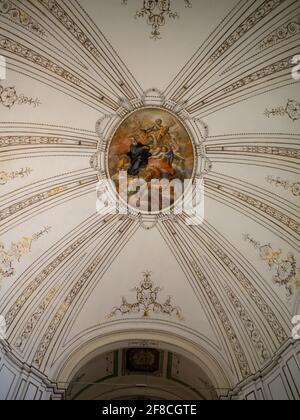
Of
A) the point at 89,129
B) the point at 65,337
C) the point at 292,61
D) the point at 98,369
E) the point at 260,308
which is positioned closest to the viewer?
the point at 292,61

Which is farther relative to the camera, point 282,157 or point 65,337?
point 65,337

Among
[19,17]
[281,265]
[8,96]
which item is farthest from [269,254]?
[19,17]

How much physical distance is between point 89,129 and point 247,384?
7403mm

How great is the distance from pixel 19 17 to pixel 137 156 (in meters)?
4.10

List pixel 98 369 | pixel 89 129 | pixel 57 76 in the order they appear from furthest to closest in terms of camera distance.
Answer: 1. pixel 98 369
2. pixel 89 129
3. pixel 57 76

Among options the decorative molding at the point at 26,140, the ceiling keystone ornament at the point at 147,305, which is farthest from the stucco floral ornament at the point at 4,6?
the ceiling keystone ornament at the point at 147,305

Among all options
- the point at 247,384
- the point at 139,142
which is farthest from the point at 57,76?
the point at 247,384

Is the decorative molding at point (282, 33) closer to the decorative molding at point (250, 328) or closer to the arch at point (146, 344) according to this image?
the decorative molding at point (250, 328)

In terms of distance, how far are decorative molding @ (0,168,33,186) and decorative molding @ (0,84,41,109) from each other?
151cm

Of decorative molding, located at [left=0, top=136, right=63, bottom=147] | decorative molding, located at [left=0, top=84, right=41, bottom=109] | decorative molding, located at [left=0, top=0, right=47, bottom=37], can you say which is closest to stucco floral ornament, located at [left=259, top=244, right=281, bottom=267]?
decorative molding, located at [left=0, top=136, right=63, bottom=147]

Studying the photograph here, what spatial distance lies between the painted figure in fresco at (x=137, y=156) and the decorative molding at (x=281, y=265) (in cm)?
321

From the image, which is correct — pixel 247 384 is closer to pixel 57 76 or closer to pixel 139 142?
pixel 139 142

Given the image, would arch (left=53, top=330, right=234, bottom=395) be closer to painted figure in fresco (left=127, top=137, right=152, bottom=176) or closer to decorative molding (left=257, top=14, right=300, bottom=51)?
painted figure in fresco (left=127, top=137, right=152, bottom=176)

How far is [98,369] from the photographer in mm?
13602
